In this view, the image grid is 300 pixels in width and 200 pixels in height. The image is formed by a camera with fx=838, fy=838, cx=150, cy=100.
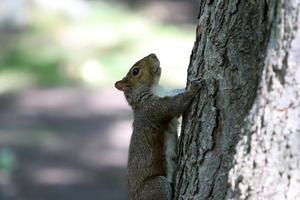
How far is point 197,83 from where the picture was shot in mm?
3152

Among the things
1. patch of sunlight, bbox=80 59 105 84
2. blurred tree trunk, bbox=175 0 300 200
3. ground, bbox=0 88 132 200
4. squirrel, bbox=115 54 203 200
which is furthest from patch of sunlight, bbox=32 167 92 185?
blurred tree trunk, bbox=175 0 300 200

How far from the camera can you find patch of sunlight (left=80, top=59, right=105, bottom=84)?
10336 mm

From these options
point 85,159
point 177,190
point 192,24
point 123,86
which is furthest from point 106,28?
point 177,190

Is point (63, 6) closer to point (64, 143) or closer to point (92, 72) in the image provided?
point (92, 72)

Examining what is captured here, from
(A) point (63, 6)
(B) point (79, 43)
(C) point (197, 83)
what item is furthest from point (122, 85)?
(A) point (63, 6)

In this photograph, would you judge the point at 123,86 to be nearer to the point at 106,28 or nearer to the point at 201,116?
the point at 201,116

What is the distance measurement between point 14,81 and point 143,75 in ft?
21.1

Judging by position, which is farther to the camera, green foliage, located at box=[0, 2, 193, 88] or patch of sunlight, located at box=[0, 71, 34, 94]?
green foliage, located at box=[0, 2, 193, 88]

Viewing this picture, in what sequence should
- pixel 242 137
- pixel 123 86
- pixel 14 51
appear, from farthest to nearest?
pixel 14 51, pixel 123 86, pixel 242 137

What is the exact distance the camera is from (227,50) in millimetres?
3023

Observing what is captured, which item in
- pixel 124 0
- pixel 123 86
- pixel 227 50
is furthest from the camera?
pixel 124 0

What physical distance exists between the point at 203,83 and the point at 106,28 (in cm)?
869

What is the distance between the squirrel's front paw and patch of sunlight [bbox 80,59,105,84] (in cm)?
711

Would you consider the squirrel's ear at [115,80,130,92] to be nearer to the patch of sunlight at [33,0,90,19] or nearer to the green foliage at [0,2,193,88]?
the green foliage at [0,2,193,88]
